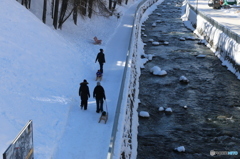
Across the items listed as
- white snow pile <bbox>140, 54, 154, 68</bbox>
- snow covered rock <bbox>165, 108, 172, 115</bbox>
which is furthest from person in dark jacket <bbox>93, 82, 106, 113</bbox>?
white snow pile <bbox>140, 54, 154, 68</bbox>

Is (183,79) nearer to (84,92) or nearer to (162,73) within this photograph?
(162,73)

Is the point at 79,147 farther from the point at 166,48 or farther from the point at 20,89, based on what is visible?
the point at 166,48

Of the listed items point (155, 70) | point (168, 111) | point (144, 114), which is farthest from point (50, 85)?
point (155, 70)

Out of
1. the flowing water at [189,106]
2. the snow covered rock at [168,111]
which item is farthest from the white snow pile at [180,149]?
the snow covered rock at [168,111]

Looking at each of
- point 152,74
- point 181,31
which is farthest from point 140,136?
point 181,31

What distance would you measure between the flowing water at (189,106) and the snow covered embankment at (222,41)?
0.63 m

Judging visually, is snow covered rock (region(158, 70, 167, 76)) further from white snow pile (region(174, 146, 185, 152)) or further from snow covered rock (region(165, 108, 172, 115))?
white snow pile (region(174, 146, 185, 152))

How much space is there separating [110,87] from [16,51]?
5.19 metres

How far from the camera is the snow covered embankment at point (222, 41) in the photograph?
27469mm

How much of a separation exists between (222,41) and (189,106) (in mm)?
13521

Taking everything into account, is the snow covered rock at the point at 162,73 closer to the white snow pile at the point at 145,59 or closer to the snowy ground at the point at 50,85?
the white snow pile at the point at 145,59

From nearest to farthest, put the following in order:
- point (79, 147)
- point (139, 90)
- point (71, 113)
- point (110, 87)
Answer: point (79, 147)
point (71, 113)
point (110, 87)
point (139, 90)

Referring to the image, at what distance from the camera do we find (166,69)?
27016mm

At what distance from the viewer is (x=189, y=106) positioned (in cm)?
1994
